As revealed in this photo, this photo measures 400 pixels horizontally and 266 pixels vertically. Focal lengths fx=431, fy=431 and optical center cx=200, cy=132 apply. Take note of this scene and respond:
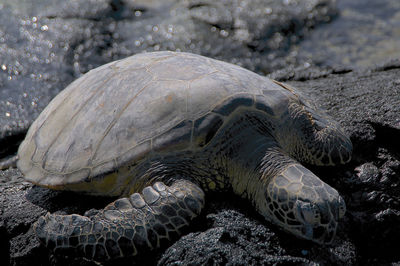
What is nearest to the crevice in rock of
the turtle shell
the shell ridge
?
the turtle shell

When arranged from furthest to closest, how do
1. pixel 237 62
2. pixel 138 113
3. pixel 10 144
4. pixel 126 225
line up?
1. pixel 237 62
2. pixel 10 144
3. pixel 138 113
4. pixel 126 225

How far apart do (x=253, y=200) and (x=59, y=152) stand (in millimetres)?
1401

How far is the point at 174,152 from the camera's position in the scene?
106 inches

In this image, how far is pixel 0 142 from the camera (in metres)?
4.51

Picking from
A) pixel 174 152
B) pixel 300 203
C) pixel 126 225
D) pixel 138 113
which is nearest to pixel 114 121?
pixel 138 113

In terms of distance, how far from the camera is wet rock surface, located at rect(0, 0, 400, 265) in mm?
2477

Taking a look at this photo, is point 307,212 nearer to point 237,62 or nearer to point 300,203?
point 300,203

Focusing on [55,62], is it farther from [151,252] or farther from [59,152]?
[151,252]

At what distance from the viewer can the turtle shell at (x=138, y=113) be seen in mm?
2705

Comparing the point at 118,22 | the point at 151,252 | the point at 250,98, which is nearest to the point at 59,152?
the point at 151,252

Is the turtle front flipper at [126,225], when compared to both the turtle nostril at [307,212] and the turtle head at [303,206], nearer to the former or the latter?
the turtle head at [303,206]

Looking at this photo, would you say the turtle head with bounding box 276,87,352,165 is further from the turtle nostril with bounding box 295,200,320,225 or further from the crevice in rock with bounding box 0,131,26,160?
the crevice in rock with bounding box 0,131,26,160

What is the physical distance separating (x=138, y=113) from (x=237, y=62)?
3.64 m

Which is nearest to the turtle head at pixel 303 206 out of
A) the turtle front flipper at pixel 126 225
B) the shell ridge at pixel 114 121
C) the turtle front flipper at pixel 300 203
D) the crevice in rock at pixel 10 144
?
the turtle front flipper at pixel 300 203
